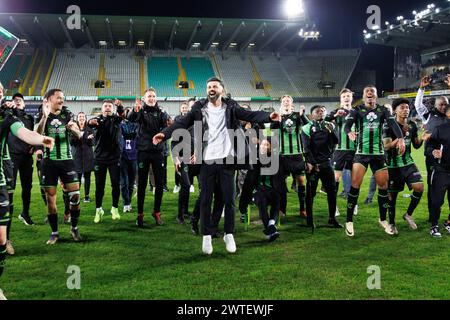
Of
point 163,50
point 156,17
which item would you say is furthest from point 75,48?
point 156,17

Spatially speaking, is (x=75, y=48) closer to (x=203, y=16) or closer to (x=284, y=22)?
(x=203, y=16)

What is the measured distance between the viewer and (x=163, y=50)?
141ft

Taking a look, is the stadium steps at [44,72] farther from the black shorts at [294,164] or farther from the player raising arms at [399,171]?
the player raising arms at [399,171]

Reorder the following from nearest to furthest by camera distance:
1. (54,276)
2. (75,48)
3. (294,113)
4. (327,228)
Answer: (54,276)
(327,228)
(294,113)
(75,48)

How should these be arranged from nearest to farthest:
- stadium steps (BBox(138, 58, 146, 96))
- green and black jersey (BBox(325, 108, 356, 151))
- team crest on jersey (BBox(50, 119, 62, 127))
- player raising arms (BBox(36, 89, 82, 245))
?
player raising arms (BBox(36, 89, 82, 245)) < team crest on jersey (BBox(50, 119, 62, 127)) < green and black jersey (BBox(325, 108, 356, 151)) < stadium steps (BBox(138, 58, 146, 96))

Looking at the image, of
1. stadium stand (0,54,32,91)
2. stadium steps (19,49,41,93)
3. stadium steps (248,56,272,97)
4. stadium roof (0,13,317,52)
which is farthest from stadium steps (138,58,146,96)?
stadium steps (248,56,272,97)

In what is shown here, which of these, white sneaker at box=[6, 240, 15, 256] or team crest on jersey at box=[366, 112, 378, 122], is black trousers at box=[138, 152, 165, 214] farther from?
team crest on jersey at box=[366, 112, 378, 122]

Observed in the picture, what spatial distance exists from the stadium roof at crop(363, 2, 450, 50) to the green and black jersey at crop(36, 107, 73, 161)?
105 feet

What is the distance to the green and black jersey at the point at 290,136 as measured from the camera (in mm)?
7582

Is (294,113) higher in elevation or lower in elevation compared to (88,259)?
higher

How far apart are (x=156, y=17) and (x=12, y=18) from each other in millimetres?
11123

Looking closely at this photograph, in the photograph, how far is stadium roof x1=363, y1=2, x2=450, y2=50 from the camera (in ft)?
104
